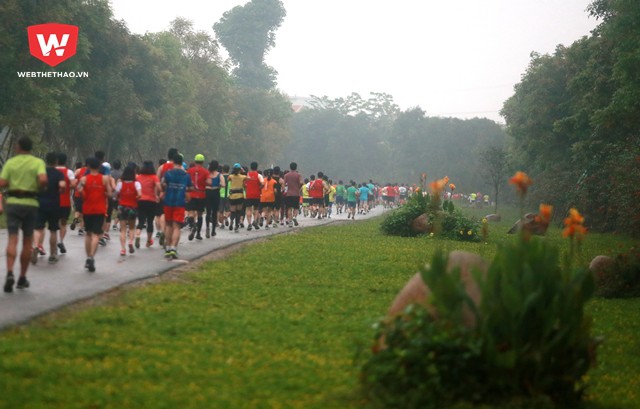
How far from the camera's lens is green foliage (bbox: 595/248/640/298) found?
54.4 feet

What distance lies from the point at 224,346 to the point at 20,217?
14.3 ft

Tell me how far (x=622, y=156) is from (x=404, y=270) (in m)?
18.0

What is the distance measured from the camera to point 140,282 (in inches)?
533

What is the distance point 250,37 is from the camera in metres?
100

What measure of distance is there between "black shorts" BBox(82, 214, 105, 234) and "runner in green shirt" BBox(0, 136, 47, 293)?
107 inches

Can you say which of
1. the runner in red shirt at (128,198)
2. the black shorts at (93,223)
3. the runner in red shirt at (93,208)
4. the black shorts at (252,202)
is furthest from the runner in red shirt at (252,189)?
the black shorts at (93,223)

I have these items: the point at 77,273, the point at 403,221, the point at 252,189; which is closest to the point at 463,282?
the point at 77,273

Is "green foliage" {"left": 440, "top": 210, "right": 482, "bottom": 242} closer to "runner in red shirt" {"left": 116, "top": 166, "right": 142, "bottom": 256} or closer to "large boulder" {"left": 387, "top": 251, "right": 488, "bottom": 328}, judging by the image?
"runner in red shirt" {"left": 116, "top": 166, "right": 142, "bottom": 256}

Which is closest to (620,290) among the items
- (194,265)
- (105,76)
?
(194,265)

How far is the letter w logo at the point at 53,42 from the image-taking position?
121 feet

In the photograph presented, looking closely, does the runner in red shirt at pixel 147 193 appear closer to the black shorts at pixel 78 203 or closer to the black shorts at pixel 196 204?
the black shorts at pixel 78 203

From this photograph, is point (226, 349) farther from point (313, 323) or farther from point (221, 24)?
point (221, 24)

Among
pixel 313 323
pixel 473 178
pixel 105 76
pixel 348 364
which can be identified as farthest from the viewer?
pixel 473 178

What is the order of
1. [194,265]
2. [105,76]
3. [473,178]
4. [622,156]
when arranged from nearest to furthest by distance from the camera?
1. [194,265]
2. [622,156]
3. [105,76]
4. [473,178]
